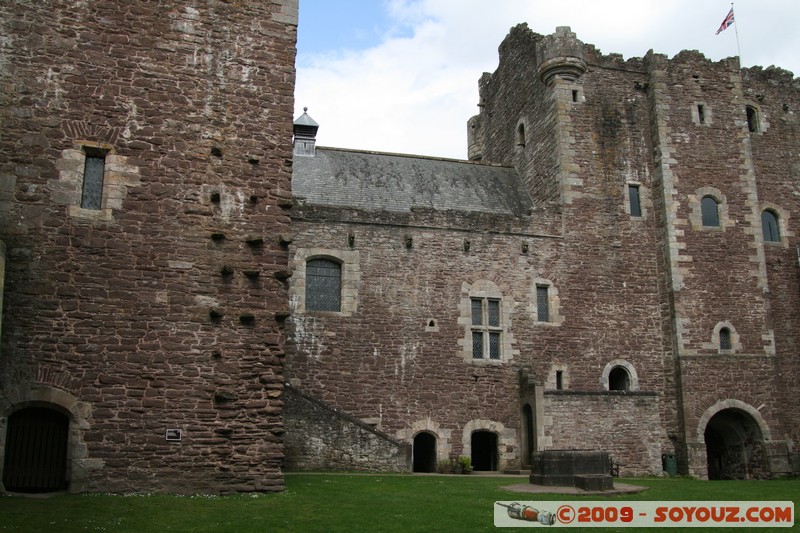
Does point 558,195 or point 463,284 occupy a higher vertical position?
point 558,195

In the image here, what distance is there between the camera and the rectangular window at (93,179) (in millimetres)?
13781

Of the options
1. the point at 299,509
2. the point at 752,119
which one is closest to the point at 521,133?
the point at 752,119

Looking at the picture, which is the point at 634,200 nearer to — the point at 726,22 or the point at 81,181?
the point at 726,22

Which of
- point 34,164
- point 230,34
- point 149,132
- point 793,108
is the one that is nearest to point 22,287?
point 34,164

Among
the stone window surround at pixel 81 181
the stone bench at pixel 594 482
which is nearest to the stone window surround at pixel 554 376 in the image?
the stone bench at pixel 594 482

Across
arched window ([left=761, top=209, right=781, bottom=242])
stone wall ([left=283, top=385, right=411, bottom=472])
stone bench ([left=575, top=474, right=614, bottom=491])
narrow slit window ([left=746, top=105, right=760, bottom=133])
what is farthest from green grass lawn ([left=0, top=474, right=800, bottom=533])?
narrow slit window ([left=746, top=105, right=760, bottom=133])

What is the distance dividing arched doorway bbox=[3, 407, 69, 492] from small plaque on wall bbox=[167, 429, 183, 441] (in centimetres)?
167

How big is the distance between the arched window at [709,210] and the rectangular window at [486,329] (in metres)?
7.94

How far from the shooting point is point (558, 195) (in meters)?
25.8

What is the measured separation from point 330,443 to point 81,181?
9174mm

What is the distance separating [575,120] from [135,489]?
62.9ft

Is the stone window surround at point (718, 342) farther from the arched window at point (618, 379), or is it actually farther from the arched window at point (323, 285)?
the arched window at point (323, 285)

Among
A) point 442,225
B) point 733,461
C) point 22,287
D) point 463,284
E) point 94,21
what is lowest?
point 733,461

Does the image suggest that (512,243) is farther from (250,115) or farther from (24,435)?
(24,435)
